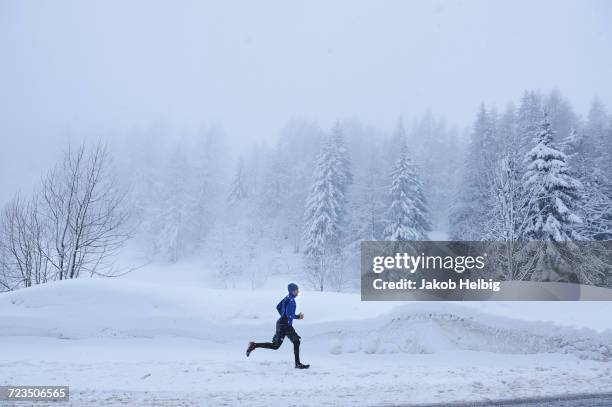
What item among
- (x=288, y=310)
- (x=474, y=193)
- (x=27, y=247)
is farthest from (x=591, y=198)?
(x=27, y=247)

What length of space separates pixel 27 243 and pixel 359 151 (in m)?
47.4

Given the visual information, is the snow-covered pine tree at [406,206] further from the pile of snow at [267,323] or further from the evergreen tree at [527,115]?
the pile of snow at [267,323]

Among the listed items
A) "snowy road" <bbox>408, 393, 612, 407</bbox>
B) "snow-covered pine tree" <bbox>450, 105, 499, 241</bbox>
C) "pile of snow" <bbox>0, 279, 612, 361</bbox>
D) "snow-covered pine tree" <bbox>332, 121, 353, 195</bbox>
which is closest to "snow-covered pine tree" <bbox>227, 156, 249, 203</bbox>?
"snow-covered pine tree" <bbox>332, 121, 353, 195</bbox>

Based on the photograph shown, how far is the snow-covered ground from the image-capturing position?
6.93 m

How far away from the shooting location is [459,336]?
9.94 m

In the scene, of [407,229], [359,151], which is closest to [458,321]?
[407,229]

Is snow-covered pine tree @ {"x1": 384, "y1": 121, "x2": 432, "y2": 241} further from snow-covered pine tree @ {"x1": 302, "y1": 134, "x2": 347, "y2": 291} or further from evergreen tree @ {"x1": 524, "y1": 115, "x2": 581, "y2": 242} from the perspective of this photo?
evergreen tree @ {"x1": 524, "y1": 115, "x2": 581, "y2": 242}

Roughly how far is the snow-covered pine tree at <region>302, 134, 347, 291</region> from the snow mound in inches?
834

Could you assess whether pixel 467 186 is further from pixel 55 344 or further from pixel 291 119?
pixel 291 119

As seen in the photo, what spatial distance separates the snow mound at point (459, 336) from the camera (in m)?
9.34

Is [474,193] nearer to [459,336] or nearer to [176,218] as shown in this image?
[459,336]

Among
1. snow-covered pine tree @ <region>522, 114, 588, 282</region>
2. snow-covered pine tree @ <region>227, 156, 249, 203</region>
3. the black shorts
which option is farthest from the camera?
snow-covered pine tree @ <region>227, 156, 249, 203</region>

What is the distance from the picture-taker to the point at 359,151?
193ft

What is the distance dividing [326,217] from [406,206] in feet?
23.9
